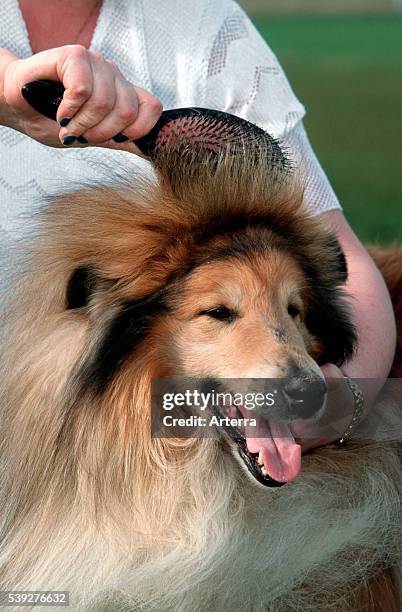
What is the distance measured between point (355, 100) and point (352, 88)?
0.73 m

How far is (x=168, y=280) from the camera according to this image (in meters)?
1.72

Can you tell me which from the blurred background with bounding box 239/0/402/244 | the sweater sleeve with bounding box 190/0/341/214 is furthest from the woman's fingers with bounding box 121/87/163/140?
the blurred background with bounding box 239/0/402/244

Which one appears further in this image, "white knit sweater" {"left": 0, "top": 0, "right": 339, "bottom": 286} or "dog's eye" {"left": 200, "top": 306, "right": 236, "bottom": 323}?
"white knit sweater" {"left": 0, "top": 0, "right": 339, "bottom": 286}

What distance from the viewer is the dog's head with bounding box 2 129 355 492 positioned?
1.68 m

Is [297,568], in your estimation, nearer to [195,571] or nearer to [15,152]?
[195,571]

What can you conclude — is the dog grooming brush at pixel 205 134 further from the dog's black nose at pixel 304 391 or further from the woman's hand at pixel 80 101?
the dog's black nose at pixel 304 391

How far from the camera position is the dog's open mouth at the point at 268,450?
1.69m

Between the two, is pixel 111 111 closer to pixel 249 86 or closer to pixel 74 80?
pixel 74 80

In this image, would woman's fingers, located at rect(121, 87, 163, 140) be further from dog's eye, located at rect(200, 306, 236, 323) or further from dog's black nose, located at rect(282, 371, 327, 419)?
dog's black nose, located at rect(282, 371, 327, 419)

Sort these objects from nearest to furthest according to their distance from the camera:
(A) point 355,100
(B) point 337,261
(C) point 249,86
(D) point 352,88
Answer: (B) point 337,261
(C) point 249,86
(A) point 355,100
(D) point 352,88

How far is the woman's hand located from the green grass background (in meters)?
2.87

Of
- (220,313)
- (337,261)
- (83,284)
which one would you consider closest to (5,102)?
(83,284)

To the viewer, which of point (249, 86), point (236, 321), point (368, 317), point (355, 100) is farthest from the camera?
point (355, 100)

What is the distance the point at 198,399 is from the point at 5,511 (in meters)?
0.39
